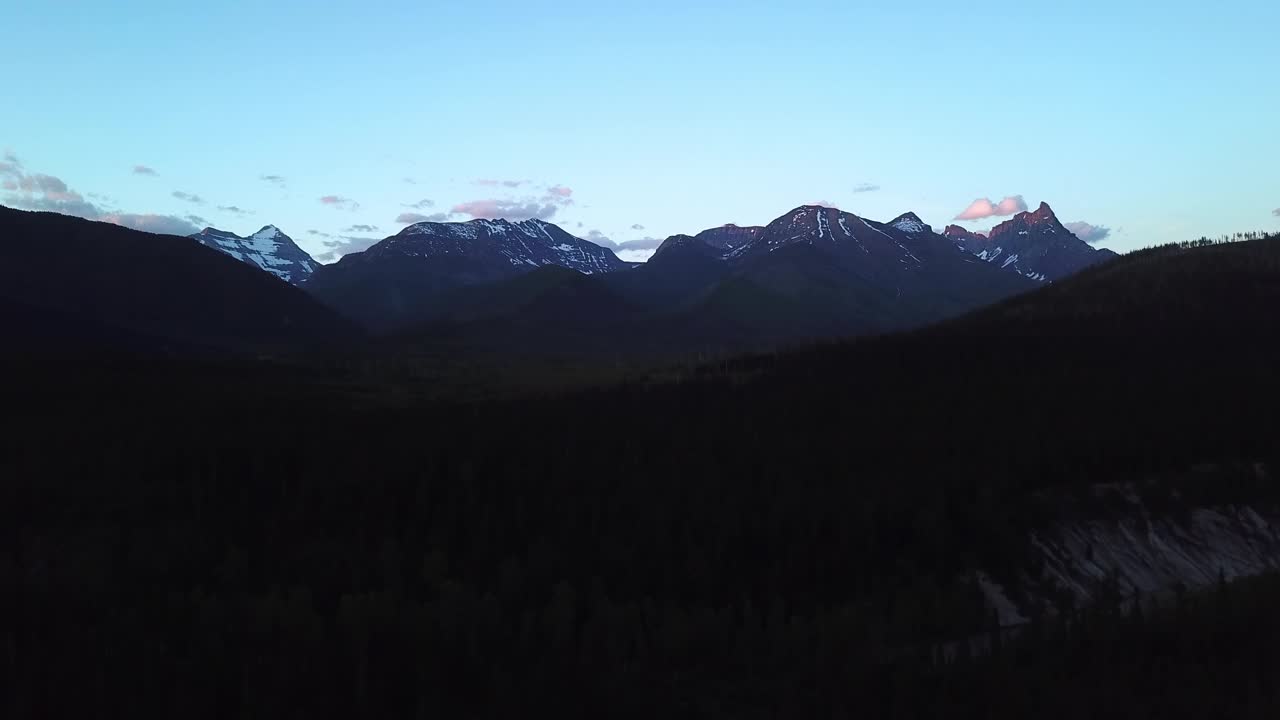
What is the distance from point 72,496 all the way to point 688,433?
2396 inches

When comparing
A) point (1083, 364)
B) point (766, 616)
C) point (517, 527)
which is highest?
point (1083, 364)

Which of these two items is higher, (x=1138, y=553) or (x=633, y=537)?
(x=633, y=537)

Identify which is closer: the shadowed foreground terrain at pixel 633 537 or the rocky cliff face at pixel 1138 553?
the shadowed foreground terrain at pixel 633 537

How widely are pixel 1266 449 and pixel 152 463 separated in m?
114

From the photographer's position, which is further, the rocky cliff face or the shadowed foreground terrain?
the rocky cliff face

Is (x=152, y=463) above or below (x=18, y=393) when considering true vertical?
below

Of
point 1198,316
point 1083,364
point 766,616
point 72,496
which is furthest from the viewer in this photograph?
point 1198,316

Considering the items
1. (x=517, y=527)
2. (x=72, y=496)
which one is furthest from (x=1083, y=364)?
(x=72, y=496)

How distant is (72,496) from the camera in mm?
85250

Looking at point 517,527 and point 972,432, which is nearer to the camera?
point 517,527

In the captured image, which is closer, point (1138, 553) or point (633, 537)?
point (633, 537)

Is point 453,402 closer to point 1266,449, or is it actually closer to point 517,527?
point 517,527

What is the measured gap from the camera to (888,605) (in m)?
76.8

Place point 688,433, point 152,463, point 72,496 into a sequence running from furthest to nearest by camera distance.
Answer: point 688,433 < point 152,463 < point 72,496
